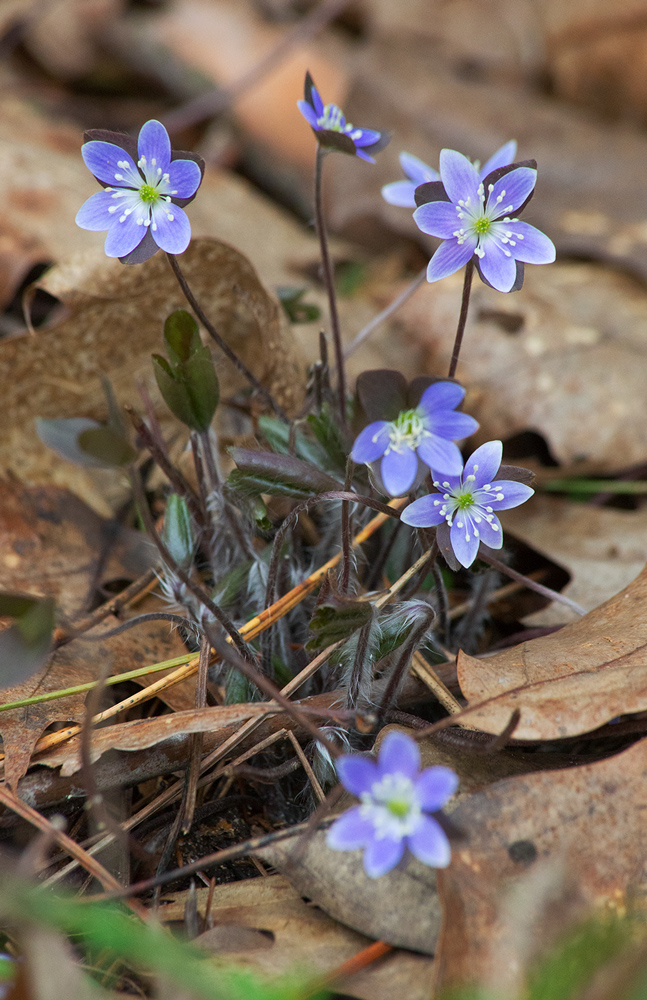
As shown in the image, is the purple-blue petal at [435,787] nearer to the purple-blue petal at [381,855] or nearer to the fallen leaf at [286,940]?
the purple-blue petal at [381,855]

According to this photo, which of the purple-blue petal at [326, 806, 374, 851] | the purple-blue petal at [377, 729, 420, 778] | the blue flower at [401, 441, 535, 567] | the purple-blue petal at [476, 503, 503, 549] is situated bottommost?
the purple-blue petal at [326, 806, 374, 851]

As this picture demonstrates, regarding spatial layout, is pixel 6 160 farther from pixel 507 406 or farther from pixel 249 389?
pixel 507 406

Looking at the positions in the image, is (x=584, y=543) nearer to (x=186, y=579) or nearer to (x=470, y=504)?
(x=470, y=504)

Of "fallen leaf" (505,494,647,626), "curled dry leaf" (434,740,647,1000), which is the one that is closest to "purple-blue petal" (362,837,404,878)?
"curled dry leaf" (434,740,647,1000)

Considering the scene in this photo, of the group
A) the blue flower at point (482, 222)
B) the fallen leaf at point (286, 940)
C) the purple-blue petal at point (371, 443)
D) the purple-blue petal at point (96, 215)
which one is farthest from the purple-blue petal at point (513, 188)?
the fallen leaf at point (286, 940)

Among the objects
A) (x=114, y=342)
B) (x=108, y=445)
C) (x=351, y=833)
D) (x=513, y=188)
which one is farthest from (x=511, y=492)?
(x=114, y=342)

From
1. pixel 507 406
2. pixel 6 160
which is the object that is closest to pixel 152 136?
pixel 507 406

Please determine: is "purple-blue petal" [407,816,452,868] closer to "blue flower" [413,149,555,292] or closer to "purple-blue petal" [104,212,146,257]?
"blue flower" [413,149,555,292]
